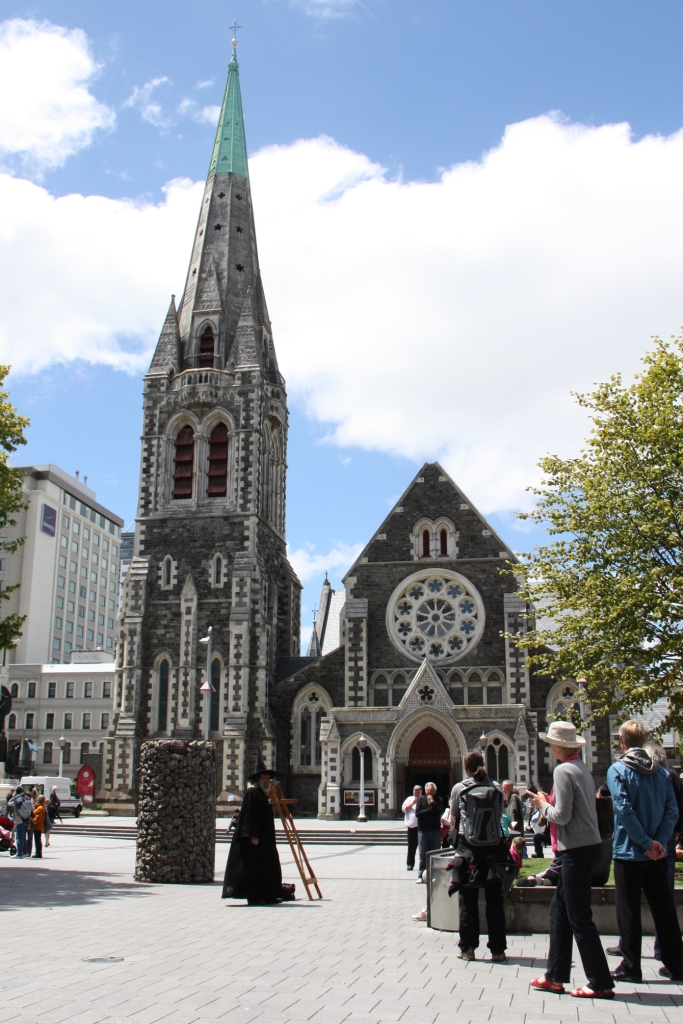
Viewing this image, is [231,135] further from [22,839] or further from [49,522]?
[49,522]

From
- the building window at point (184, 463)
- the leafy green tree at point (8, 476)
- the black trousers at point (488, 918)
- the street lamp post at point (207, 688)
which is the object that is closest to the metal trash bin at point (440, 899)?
the black trousers at point (488, 918)

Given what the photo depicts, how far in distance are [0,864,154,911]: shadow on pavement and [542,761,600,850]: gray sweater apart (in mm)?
7682

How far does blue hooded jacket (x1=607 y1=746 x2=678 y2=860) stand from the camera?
7.60 metres

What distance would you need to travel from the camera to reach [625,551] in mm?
21891

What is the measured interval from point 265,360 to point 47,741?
39.4m

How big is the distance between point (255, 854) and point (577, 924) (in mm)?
6701

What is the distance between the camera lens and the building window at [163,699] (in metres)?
41.1

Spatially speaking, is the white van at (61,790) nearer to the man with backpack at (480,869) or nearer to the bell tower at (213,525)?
the bell tower at (213,525)

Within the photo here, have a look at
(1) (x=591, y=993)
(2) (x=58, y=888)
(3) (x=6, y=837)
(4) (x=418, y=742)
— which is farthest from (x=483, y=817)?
(4) (x=418, y=742)

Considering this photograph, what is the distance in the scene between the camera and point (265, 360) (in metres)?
48.6

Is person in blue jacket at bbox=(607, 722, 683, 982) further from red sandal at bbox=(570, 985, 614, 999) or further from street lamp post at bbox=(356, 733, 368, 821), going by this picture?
street lamp post at bbox=(356, 733, 368, 821)

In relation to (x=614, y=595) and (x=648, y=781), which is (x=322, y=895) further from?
(x=614, y=595)

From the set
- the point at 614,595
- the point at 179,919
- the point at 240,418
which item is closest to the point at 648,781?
the point at 179,919

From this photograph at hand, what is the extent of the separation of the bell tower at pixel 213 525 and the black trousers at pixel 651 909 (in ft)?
98.4
